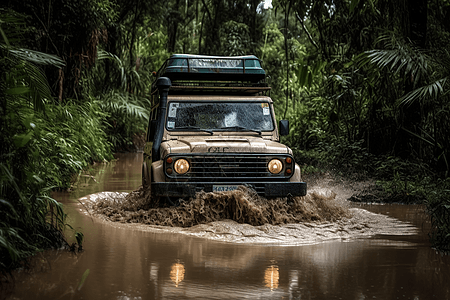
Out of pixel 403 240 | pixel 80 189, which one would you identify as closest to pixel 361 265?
pixel 403 240

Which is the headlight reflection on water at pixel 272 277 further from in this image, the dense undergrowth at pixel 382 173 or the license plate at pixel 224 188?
the dense undergrowth at pixel 382 173

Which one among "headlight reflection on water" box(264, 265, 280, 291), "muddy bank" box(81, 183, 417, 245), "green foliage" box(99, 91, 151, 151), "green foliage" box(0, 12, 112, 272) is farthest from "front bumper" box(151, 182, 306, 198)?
"green foliage" box(99, 91, 151, 151)

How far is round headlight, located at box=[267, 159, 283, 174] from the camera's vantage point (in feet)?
26.3

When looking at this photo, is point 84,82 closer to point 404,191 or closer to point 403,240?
point 404,191

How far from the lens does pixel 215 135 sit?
875cm

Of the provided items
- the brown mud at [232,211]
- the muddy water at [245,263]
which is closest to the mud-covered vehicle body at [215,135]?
the brown mud at [232,211]

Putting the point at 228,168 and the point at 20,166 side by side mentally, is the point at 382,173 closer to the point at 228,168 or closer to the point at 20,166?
the point at 228,168

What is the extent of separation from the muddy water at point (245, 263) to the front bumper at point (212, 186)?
1.49 ft

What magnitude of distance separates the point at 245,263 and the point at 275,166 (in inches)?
95.5

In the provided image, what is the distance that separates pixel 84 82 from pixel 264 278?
13722 mm

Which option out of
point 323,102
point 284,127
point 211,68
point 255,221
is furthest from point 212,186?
point 323,102

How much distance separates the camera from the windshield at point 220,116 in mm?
8922

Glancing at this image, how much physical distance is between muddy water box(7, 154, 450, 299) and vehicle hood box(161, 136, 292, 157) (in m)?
0.99

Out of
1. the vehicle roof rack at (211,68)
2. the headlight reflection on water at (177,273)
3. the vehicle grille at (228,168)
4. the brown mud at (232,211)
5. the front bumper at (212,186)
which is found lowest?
the headlight reflection on water at (177,273)
